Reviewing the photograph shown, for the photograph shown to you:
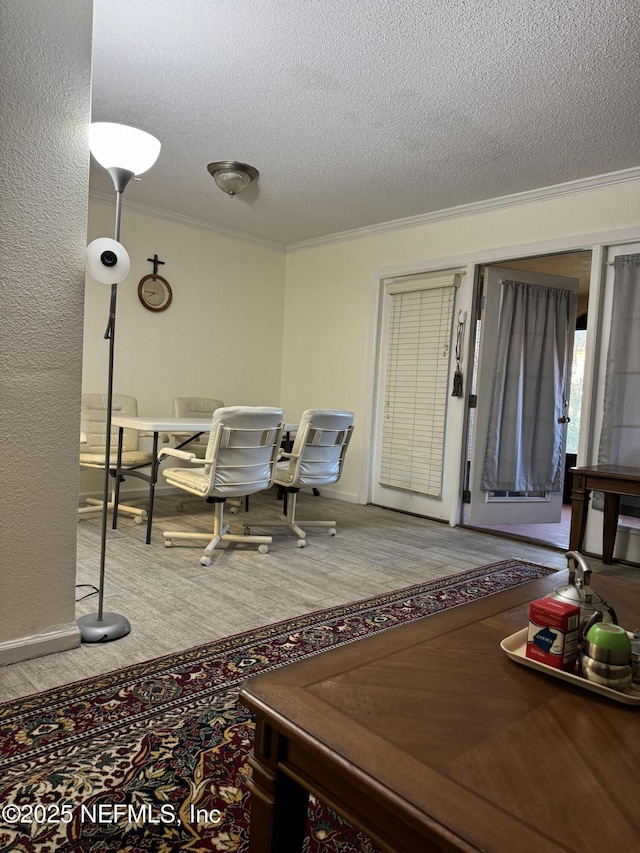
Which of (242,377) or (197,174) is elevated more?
(197,174)

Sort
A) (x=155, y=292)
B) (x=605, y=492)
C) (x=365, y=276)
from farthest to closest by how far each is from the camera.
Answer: (x=365, y=276) < (x=155, y=292) < (x=605, y=492)

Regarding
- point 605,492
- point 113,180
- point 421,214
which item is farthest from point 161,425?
point 421,214

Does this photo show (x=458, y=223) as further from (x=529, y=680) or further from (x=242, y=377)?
(x=529, y=680)

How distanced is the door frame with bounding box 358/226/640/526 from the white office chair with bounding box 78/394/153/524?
2.11 m

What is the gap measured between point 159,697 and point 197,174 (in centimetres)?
373

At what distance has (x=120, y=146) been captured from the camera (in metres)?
2.31

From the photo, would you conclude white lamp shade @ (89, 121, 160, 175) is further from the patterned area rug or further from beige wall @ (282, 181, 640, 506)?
beige wall @ (282, 181, 640, 506)

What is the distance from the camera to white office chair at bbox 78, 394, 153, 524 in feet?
14.4

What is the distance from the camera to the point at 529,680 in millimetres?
1163

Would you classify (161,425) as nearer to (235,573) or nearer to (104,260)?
(235,573)

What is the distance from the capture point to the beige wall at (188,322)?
5098mm

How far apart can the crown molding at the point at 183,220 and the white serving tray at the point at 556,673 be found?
4853mm

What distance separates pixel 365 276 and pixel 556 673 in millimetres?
4880

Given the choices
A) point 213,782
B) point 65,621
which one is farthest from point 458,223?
point 213,782
